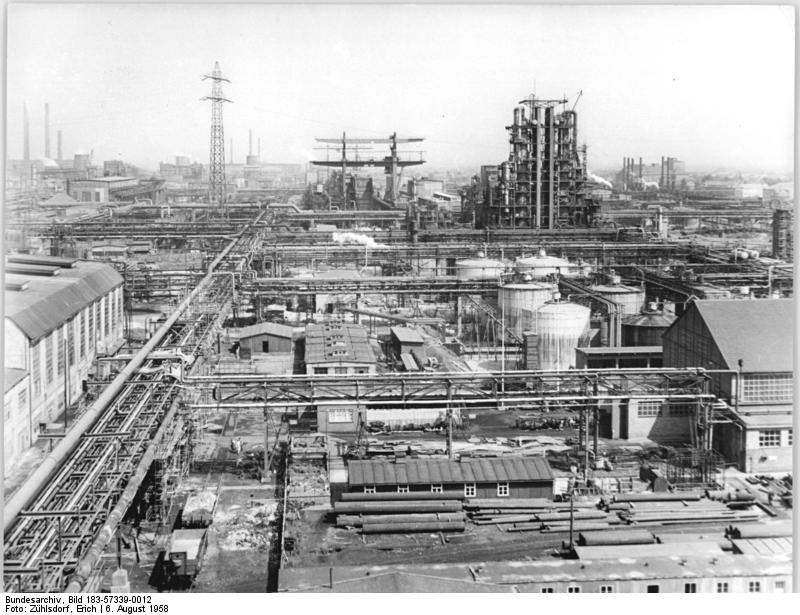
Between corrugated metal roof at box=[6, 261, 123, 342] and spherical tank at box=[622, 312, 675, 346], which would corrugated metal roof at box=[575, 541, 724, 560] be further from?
spherical tank at box=[622, 312, 675, 346]

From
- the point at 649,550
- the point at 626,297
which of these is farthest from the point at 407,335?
the point at 649,550

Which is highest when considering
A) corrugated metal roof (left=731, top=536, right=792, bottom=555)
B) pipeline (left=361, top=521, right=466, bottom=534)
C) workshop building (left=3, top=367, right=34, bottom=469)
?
workshop building (left=3, top=367, right=34, bottom=469)

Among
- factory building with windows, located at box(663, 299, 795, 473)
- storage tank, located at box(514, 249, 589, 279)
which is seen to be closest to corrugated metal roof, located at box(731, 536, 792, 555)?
factory building with windows, located at box(663, 299, 795, 473)

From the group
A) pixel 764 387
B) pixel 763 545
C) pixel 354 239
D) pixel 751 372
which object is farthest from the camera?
pixel 354 239

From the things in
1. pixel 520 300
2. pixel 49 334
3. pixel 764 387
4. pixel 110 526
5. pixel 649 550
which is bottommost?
pixel 649 550

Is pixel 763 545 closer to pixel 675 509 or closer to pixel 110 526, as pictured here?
pixel 675 509

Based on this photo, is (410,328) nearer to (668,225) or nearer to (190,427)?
(190,427)
